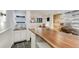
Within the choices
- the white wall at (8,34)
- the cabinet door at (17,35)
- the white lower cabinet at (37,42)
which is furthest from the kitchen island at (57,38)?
the white wall at (8,34)

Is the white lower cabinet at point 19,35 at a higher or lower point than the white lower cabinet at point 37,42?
higher

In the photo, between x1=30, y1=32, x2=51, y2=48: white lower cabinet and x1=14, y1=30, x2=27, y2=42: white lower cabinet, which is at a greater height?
x1=14, y1=30, x2=27, y2=42: white lower cabinet

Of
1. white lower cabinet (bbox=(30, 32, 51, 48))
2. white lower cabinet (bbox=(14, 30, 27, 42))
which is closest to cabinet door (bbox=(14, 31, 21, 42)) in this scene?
white lower cabinet (bbox=(14, 30, 27, 42))

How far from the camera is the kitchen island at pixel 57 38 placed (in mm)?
1743

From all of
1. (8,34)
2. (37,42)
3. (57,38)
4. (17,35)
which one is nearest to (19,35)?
(17,35)

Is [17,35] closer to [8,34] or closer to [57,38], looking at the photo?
[8,34]

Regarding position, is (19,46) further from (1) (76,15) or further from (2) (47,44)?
(1) (76,15)

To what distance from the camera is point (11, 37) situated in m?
1.96

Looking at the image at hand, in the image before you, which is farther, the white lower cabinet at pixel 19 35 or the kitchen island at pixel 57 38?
the white lower cabinet at pixel 19 35

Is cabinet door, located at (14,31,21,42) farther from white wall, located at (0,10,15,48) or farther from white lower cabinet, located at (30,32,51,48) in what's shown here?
white lower cabinet, located at (30,32,51,48)

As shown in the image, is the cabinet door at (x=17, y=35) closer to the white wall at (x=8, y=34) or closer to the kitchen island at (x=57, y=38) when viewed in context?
the white wall at (x=8, y=34)

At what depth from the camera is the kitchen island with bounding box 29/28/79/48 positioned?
68.6 inches

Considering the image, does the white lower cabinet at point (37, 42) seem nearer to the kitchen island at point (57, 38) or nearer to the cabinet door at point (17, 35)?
the kitchen island at point (57, 38)
